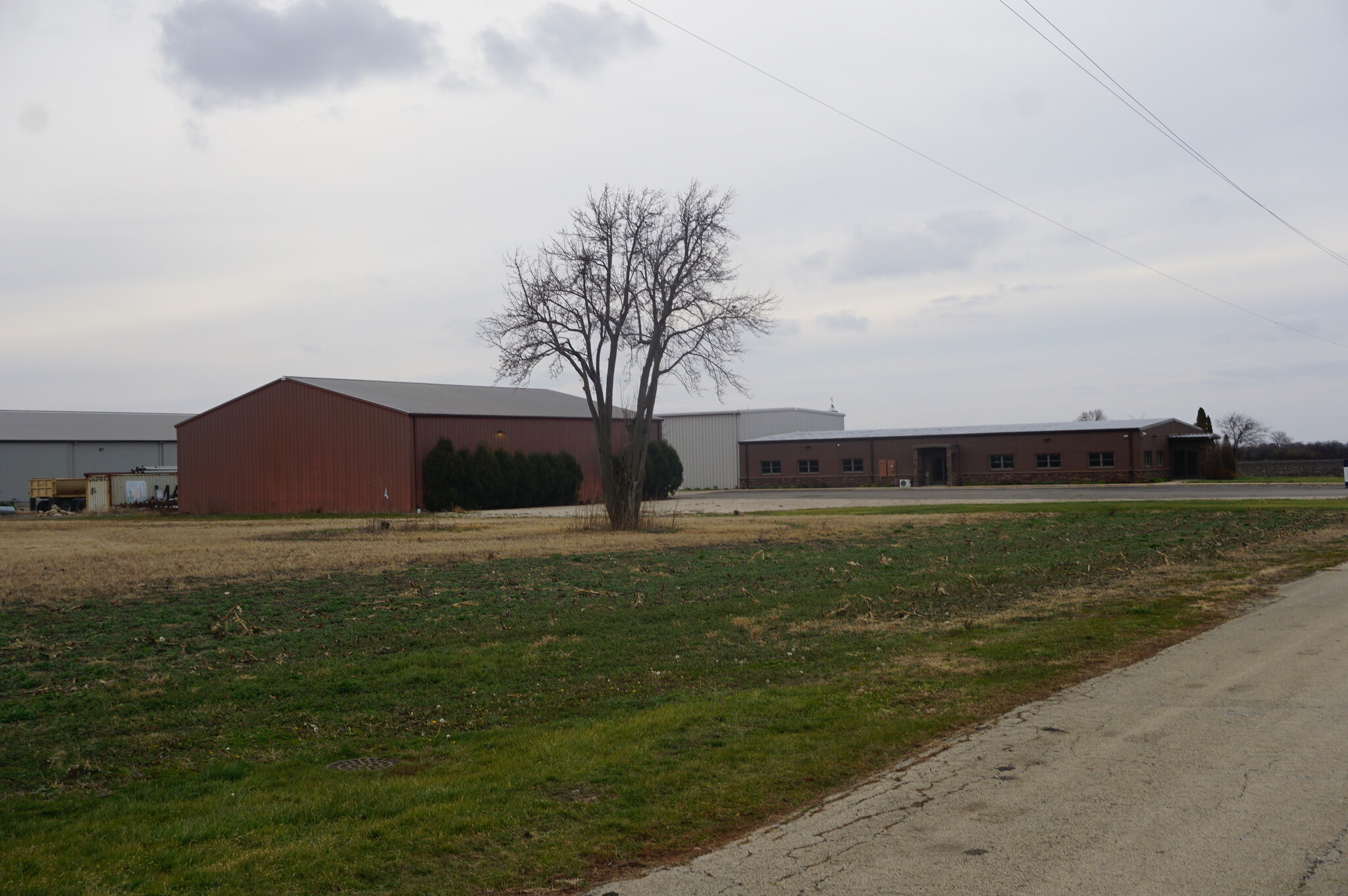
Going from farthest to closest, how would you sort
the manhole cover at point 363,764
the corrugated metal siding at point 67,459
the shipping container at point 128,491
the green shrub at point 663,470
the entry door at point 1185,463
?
the corrugated metal siding at point 67,459
the entry door at point 1185,463
the green shrub at point 663,470
the shipping container at point 128,491
the manhole cover at point 363,764

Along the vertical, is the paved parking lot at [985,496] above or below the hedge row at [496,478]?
below

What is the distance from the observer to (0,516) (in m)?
55.2

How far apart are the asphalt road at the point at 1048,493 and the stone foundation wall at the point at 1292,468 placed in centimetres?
1300

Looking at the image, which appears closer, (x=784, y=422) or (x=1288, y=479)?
(x=1288, y=479)

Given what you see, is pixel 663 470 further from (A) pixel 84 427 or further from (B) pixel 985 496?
(A) pixel 84 427

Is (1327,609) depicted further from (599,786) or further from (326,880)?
(326,880)

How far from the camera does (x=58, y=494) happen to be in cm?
5994

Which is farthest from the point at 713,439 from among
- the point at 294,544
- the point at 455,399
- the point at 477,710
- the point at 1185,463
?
the point at 477,710

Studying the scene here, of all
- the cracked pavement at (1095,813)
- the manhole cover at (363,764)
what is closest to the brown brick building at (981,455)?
the cracked pavement at (1095,813)

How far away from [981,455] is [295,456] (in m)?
39.5

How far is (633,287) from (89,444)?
195ft

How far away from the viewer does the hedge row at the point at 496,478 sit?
162 feet

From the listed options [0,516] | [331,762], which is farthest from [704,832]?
[0,516]

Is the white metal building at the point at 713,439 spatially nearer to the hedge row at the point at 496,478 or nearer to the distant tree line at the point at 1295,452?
the hedge row at the point at 496,478
